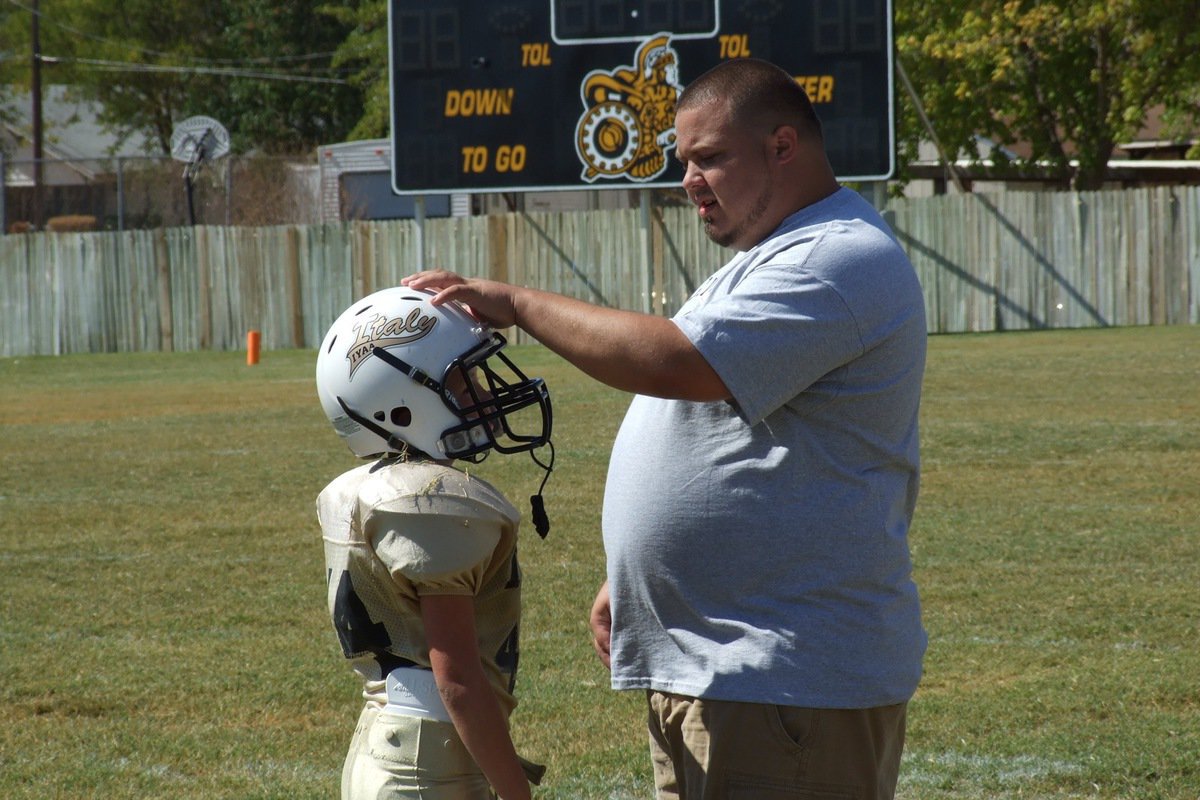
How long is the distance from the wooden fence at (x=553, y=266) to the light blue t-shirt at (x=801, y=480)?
1976cm

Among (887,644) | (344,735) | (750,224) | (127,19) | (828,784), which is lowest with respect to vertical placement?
(344,735)

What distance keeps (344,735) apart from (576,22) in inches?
606

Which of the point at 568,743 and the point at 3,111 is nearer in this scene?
the point at 568,743

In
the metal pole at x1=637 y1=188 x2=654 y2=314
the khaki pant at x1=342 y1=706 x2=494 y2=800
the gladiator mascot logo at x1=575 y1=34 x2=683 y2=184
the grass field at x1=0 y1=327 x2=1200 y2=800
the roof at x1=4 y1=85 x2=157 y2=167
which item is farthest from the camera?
the roof at x1=4 y1=85 x2=157 y2=167

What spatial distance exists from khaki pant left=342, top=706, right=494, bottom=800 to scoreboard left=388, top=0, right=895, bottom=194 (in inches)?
659

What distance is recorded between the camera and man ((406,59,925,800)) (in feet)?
8.24

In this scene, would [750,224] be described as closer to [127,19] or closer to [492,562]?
[492,562]

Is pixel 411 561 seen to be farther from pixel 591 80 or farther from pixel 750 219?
pixel 591 80

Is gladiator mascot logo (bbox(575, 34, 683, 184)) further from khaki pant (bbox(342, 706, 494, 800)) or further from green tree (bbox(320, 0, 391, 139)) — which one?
green tree (bbox(320, 0, 391, 139))

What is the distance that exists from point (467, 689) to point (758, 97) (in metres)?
1.09

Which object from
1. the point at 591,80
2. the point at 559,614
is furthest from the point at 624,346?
the point at 591,80

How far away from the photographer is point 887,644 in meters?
2.60

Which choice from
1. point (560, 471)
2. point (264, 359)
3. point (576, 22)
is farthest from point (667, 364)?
point (264, 359)

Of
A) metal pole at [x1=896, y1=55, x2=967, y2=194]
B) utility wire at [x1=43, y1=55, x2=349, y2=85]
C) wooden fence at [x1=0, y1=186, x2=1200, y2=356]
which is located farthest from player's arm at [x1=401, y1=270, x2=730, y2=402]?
utility wire at [x1=43, y1=55, x2=349, y2=85]
